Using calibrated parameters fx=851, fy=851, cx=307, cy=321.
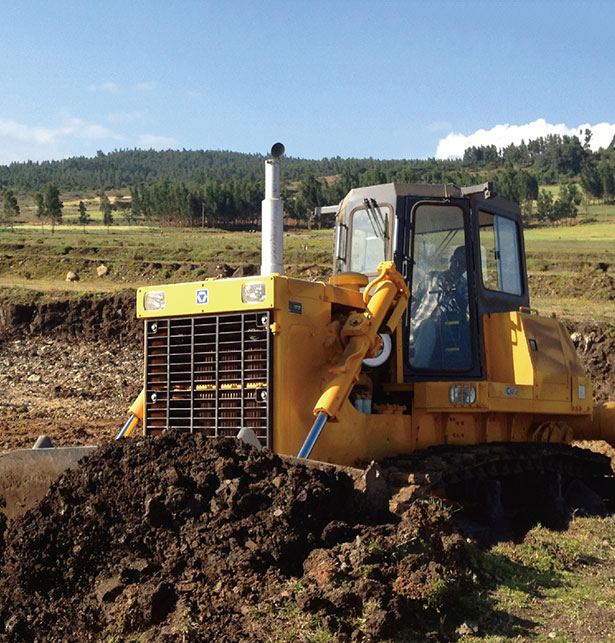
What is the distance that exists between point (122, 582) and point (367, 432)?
290cm

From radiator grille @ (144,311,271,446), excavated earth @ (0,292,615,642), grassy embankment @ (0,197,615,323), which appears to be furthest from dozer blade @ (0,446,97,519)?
grassy embankment @ (0,197,615,323)

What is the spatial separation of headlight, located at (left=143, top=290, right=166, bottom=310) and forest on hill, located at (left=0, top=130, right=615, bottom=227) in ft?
95.7

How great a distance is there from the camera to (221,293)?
22.1ft

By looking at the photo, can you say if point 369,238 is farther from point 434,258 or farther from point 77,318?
point 77,318

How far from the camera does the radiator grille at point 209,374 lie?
257 inches

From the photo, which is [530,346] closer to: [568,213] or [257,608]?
[257,608]

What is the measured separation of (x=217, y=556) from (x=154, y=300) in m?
2.95

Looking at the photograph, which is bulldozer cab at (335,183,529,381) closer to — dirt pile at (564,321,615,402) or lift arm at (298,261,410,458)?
lift arm at (298,261,410,458)

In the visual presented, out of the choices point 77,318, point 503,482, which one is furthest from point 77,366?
point 503,482

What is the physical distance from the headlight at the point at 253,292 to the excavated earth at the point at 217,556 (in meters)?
1.34

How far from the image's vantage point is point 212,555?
4742mm

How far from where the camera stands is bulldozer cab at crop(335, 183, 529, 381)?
7902 mm

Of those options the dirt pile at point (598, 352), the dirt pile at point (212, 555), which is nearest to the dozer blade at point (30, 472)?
the dirt pile at point (212, 555)

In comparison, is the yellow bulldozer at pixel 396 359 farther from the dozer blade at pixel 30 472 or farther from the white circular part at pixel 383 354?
the dozer blade at pixel 30 472
